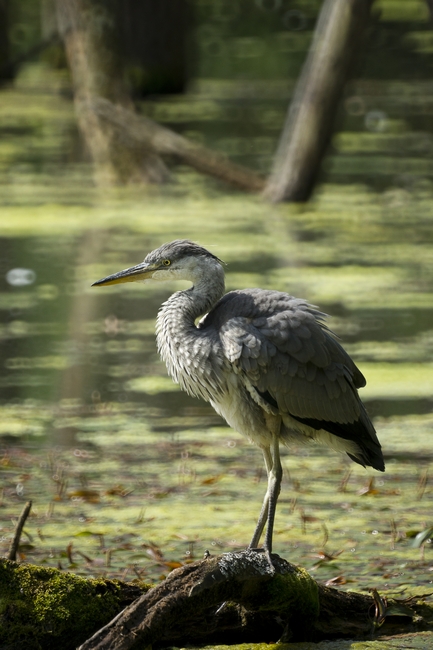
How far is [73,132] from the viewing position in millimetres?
15469

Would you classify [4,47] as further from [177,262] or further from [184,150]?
[177,262]

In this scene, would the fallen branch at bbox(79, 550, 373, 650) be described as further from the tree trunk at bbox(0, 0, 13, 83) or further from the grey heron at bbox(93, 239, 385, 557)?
the tree trunk at bbox(0, 0, 13, 83)

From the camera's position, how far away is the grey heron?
11.9 ft

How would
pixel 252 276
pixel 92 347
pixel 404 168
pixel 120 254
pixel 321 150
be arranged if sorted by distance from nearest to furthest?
pixel 92 347
pixel 252 276
pixel 120 254
pixel 321 150
pixel 404 168

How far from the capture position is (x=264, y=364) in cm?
361

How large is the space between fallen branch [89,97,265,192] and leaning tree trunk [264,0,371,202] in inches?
13.5

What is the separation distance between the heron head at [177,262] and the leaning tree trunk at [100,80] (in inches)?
291

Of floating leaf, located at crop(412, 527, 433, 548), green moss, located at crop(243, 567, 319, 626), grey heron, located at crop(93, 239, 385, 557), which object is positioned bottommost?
floating leaf, located at crop(412, 527, 433, 548)

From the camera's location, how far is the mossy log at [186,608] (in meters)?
2.93

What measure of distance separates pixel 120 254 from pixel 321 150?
2418mm

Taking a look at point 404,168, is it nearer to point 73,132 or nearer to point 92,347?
point 73,132

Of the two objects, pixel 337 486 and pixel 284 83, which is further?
pixel 284 83

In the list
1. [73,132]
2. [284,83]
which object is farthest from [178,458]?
[284,83]

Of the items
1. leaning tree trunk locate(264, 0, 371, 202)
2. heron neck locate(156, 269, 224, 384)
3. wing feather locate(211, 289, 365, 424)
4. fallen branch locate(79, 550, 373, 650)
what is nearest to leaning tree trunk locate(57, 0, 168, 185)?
leaning tree trunk locate(264, 0, 371, 202)
